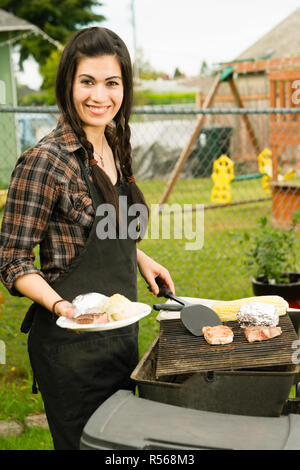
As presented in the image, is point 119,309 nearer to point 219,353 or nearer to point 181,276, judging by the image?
point 219,353

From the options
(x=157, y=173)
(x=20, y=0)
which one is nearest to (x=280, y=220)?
(x=157, y=173)

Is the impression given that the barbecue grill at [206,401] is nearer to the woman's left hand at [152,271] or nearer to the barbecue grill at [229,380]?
the barbecue grill at [229,380]

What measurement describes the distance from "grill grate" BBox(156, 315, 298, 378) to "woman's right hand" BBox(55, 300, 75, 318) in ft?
0.93

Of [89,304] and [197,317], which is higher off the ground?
[89,304]

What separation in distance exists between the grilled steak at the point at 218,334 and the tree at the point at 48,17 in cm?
2570

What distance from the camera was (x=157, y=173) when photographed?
12461mm

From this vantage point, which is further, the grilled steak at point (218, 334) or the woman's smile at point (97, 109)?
the woman's smile at point (97, 109)

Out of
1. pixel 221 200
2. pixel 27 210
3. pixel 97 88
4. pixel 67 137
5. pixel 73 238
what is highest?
pixel 97 88

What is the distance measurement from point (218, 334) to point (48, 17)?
30.2 metres

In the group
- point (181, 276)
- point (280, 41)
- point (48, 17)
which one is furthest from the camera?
point (48, 17)

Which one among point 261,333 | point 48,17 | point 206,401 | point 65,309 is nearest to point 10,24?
point 65,309

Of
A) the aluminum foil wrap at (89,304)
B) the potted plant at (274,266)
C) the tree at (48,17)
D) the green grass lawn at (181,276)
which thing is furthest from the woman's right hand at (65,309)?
the tree at (48,17)

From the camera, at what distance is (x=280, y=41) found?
949 inches

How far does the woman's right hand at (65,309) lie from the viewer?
1.59 m
